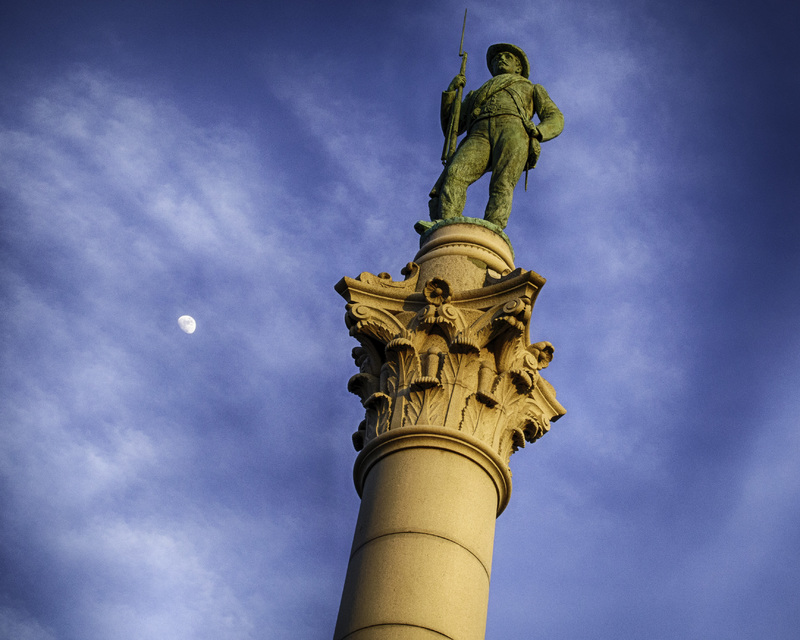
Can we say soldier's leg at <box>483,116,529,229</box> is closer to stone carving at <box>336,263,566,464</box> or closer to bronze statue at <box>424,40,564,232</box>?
bronze statue at <box>424,40,564,232</box>

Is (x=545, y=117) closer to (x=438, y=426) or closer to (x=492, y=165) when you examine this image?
(x=492, y=165)

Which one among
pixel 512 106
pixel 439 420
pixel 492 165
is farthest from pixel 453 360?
pixel 512 106

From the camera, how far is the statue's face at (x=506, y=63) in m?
20.1

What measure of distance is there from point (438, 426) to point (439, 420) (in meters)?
0.15

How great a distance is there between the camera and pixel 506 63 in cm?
2014

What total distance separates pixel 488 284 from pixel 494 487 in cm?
309

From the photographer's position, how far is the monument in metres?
11.0

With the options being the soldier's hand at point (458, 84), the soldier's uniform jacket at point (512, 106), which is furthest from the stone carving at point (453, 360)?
the soldier's hand at point (458, 84)

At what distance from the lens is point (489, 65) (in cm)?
2062

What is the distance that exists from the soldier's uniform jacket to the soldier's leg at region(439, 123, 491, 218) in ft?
2.15

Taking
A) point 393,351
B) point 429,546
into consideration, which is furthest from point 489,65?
point 429,546

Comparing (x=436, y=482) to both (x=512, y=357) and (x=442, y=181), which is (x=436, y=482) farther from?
(x=442, y=181)

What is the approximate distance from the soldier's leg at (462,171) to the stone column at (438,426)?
4.99ft

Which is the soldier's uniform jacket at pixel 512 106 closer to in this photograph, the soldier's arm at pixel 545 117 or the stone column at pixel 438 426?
the soldier's arm at pixel 545 117
